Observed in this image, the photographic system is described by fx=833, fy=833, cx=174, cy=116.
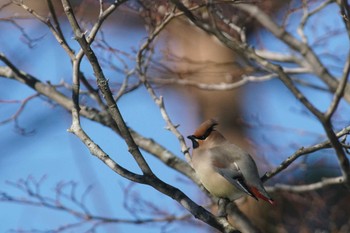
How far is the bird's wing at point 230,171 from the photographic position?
4.13m

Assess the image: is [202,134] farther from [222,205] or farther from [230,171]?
[222,205]

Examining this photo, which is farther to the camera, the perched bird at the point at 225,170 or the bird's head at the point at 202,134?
the bird's head at the point at 202,134

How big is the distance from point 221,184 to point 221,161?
0.15m

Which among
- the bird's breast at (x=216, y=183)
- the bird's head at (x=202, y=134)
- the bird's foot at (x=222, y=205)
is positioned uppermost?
the bird's head at (x=202, y=134)

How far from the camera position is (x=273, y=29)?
4.41 metres

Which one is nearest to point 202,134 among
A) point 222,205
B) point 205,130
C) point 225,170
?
point 205,130

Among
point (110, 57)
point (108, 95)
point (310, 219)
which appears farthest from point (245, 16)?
point (108, 95)

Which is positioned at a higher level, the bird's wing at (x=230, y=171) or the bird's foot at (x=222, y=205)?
the bird's wing at (x=230, y=171)

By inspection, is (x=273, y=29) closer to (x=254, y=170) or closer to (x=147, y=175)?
(x=254, y=170)

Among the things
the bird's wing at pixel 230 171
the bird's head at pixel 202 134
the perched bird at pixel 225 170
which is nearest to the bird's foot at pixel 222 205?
the perched bird at pixel 225 170

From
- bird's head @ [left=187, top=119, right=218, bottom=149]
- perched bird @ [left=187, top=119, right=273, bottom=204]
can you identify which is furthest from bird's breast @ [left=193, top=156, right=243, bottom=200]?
bird's head @ [left=187, top=119, right=218, bottom=149]

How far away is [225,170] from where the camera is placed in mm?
4277

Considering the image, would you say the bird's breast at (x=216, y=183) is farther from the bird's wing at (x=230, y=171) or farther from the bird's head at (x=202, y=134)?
the bird's head at (x=202, y=134)

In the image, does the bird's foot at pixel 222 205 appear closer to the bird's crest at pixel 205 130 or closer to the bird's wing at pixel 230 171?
the bird's wing at pixel 230 171
